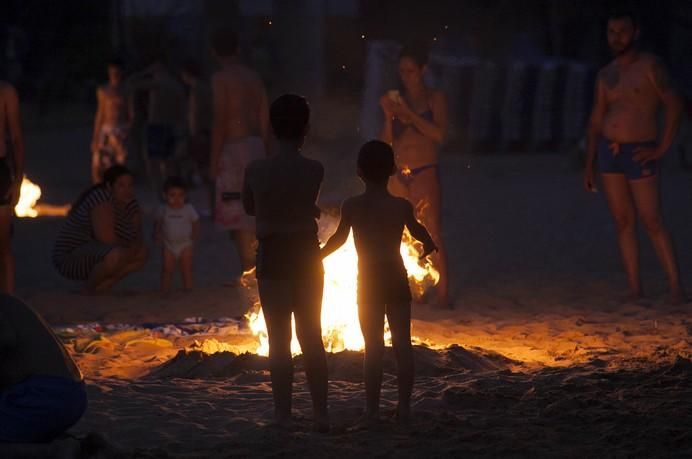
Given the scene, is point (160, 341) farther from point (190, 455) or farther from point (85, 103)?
point (85, 103)

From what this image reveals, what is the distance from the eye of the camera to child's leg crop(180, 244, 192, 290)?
9.52 meters

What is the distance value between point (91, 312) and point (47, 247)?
11.4 feet

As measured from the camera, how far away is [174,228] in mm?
9430

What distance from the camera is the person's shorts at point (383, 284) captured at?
17.4 feet

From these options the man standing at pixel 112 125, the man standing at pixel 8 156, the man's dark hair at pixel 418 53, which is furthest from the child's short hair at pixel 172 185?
the man standing at pixel 112 125

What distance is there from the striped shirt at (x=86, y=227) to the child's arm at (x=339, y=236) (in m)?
4.36

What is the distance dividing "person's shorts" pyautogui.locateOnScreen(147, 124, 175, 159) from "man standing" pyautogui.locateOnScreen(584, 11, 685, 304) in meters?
6.39

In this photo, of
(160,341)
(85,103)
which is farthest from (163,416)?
(85,103)

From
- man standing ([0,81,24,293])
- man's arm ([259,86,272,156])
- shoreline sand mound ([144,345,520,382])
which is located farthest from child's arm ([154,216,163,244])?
shoreline sand mound ([144,345,520,382])

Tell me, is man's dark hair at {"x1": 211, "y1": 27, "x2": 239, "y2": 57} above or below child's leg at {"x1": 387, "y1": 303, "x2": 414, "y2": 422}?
above

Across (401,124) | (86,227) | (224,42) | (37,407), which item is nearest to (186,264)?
(86,227)

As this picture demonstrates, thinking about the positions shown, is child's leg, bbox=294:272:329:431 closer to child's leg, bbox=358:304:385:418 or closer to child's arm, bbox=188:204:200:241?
child's leg, bbox=358:304:385:418

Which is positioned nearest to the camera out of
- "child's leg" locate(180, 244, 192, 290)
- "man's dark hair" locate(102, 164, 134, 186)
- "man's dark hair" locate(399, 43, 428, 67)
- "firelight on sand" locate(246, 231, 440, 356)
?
"firelight on sand" locate(246, 231, 440, 356)

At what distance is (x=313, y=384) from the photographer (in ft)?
17.2
